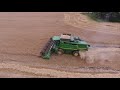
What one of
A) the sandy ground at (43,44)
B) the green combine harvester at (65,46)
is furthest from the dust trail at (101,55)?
the green combine harvester at (65,46)

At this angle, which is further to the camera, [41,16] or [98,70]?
[41,16]

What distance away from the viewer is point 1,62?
291 inches

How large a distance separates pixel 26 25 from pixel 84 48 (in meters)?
2.35

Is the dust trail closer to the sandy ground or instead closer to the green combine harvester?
the sandy ground

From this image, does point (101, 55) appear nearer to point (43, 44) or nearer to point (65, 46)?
point (65, 46)

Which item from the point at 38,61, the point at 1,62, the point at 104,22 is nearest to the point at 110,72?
the point at 38,61

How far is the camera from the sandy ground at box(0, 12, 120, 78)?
23.2ft

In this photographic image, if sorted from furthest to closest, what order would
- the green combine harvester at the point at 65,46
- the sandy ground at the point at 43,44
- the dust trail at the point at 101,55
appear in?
the green combine harvester at the point at 65,46
the dust trail at the point at 101,55
the sandy ground at the point at 43,44

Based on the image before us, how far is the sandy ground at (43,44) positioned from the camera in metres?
7.06

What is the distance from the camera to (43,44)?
833 centimetres

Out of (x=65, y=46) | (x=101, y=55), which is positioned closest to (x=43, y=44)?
(x=65, y=46)

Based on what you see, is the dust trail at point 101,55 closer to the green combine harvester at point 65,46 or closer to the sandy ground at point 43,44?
the sandy ground at point 43,44

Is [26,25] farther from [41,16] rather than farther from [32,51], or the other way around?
[32,51]

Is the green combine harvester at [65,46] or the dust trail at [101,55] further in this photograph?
the green combine harvester at [65,46]
